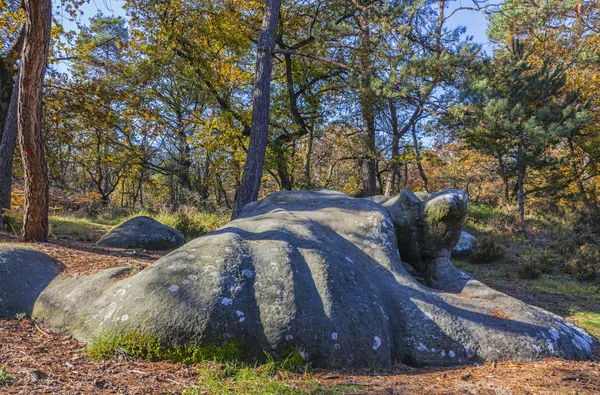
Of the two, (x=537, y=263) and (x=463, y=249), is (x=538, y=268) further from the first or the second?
(x=463, y=249)

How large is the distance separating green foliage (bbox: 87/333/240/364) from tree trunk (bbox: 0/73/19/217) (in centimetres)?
685

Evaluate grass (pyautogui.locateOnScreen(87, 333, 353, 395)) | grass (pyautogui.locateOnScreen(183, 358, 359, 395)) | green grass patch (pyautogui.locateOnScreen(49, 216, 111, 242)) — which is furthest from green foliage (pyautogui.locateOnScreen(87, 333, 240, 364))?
green grass patch (pyautogui.locateOnScreen(49, 216, 111, 242))

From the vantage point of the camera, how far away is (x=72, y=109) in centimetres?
852

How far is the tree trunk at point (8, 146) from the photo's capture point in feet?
24.2

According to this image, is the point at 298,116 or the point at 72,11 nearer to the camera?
the point at 72,11

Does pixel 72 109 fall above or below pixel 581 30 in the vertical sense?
below

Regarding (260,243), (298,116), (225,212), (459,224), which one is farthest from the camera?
(225,212)

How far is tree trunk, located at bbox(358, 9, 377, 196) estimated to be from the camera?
297 inches

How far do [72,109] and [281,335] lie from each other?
8.56 metres

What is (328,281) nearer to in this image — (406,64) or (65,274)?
(65,274)

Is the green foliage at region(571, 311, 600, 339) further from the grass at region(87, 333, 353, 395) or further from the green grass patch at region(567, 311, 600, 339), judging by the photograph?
the grass at region(87, 333, 353, 395)

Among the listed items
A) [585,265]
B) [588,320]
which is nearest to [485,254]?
[585,265]

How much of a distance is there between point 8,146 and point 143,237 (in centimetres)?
348

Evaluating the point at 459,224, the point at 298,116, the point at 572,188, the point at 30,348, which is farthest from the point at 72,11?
the point at 572,188
